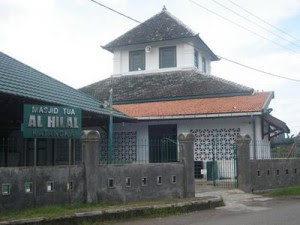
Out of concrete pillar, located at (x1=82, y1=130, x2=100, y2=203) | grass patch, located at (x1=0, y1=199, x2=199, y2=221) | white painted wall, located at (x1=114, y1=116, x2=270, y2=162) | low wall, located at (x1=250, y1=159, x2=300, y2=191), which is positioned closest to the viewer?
grass patch, located at (x1=0, y1=199, x2=199, y2=221)

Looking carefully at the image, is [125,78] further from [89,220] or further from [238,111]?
[89,220]

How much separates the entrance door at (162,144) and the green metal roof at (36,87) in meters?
2.23

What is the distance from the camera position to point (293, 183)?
20.4 metres

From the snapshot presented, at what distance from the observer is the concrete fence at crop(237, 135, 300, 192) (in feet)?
57.8

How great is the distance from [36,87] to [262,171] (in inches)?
360

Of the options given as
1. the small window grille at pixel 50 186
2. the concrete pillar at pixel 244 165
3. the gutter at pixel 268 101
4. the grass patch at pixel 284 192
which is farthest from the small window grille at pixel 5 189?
the gutter at pixel 268 101

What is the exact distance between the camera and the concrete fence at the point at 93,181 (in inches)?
428

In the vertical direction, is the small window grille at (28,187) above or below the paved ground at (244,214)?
above

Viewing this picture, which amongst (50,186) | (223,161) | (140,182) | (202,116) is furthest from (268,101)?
(50,186)

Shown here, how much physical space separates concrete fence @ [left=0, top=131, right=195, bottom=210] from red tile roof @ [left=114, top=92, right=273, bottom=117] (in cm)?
691

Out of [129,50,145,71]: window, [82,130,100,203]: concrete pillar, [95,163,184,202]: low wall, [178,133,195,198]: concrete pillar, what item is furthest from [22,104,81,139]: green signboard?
[129,50,145,71]: window

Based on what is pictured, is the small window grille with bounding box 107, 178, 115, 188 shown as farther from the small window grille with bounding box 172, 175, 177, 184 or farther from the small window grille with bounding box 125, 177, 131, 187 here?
the small window grille with bounding box 172, 175, 177, 184

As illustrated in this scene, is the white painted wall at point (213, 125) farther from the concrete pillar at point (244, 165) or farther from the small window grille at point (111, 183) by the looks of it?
the small window grille at point (111, 183)

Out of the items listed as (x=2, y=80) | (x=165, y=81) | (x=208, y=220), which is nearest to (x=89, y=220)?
(x=208, y=220)
